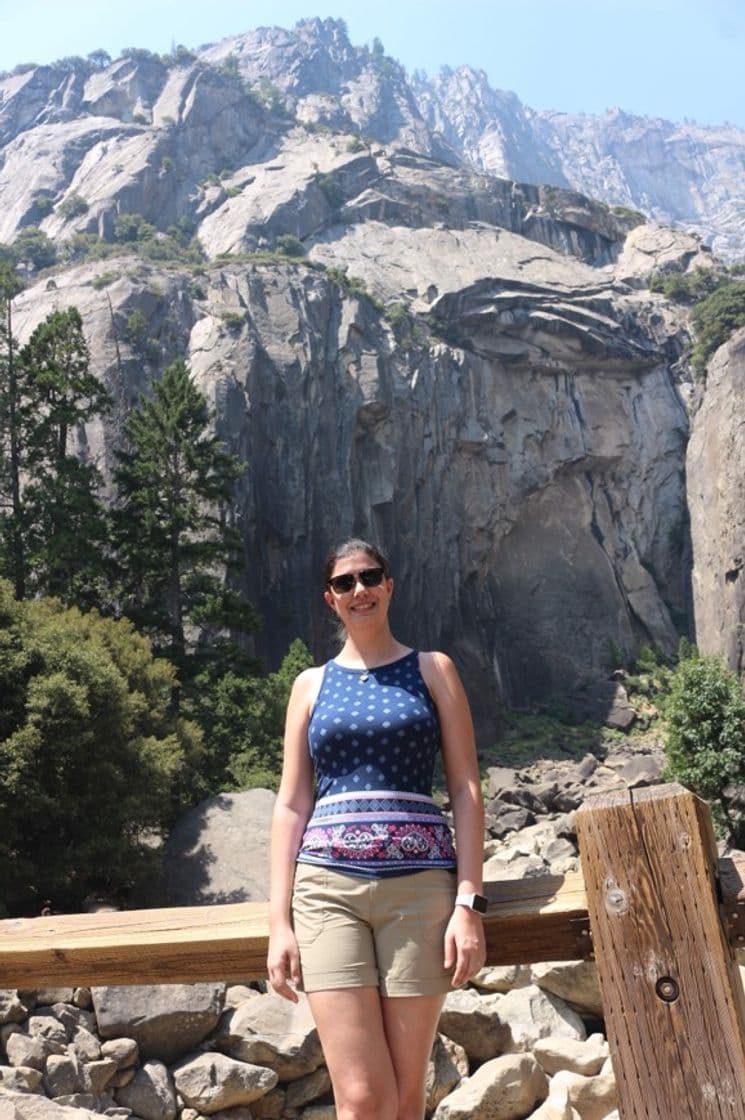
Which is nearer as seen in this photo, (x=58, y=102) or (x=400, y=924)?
(x=400, y=924)

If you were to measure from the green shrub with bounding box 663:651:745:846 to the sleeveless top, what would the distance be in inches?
788


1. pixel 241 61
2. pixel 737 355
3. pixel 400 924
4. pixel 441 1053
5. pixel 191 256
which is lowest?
pixel 441 1053

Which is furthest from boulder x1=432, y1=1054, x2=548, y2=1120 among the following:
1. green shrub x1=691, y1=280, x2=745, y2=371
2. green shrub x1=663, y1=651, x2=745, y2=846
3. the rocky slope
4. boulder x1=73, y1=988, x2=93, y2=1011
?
green shrub x1=691, y1=280, x2=745, y2=371

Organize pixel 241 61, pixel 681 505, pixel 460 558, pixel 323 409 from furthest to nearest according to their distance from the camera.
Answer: pixel 241 61, pixel 681 505, pixel 460 558, pixel 323 409

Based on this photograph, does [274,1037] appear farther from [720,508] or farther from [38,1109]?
[720,508]

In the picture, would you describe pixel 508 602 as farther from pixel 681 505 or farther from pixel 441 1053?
A: pixel 441 1053

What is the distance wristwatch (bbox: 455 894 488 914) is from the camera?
2.45 metres

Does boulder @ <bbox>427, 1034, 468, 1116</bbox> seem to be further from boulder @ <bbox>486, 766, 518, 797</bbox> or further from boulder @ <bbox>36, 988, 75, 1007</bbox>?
boulder @ <bbox>486, 766, 518, 797</bbox>

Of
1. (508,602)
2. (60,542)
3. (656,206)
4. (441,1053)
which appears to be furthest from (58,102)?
(656,206)

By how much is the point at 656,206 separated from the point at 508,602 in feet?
557

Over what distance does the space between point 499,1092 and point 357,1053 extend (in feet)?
16.0

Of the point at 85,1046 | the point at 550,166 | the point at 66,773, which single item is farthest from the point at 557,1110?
the point at 550,166

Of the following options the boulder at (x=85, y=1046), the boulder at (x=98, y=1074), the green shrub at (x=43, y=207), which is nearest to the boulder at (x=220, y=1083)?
the boulder at (x=98, y=1074)

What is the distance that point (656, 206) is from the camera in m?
193
